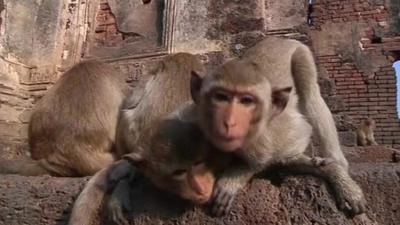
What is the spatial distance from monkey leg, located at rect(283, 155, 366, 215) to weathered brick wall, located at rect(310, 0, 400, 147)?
9005 mm

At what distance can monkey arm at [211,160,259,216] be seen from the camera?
2.75 metres

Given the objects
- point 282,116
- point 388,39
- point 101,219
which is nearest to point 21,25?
point 101,219

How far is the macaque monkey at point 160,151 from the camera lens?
2.54m

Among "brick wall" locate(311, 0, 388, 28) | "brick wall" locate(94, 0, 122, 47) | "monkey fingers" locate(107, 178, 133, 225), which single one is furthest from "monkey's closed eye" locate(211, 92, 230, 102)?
"brick wall" locate(311, 0, 388, 28)

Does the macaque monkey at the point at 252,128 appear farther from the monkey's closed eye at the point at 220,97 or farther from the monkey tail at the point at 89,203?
the monkey tail at the point at 89,203

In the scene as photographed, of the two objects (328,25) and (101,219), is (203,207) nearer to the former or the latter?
(101,219)

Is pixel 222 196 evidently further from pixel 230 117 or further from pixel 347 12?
pixel 347 12

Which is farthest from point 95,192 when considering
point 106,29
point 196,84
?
point 106,29

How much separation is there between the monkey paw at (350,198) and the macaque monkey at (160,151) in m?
0.65

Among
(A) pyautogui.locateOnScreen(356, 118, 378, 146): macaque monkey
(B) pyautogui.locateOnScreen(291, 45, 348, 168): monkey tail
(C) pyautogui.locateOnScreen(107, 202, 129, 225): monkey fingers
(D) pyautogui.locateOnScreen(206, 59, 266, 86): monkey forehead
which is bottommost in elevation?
(A) pyautogui.locateOnScreen(356, 118, 378, 146): macaque monkey

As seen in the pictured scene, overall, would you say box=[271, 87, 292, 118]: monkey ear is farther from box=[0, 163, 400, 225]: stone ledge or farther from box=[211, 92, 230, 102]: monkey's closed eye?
box=[0, 163, 400, 225]: stone ledge

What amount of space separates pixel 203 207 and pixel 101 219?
2.16 feet

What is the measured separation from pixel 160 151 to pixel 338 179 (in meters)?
0.94

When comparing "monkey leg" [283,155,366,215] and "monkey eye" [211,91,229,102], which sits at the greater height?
"monkey eye" [211,91,229,102]
